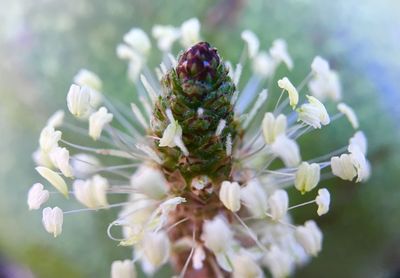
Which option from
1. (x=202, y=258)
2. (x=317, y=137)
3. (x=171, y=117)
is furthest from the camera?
(x=317, y=137)

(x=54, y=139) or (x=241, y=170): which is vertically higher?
(x=54, y=139)

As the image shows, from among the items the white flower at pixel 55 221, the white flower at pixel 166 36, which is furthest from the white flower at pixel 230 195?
the white flower at pixel 166 36

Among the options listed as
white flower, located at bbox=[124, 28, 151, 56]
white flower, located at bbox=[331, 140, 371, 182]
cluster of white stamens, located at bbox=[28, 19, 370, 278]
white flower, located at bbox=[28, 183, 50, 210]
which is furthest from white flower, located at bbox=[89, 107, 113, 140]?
white flower, located at bbox=[331, 140, 371, 182]

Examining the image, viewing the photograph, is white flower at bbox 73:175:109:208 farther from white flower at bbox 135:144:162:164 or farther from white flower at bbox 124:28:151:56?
white flower at bbox 124:28:151:56

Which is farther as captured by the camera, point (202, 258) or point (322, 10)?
point (322, 10)

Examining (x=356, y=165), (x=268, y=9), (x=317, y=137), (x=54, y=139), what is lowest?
(x=356, y=165)

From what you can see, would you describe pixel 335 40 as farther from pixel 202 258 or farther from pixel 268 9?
pixel 202 258

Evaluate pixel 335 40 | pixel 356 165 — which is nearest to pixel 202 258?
pixel 356 165

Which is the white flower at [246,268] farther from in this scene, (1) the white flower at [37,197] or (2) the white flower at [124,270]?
(1) the white flower at [37,197]
